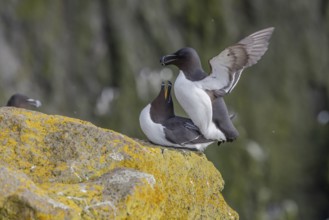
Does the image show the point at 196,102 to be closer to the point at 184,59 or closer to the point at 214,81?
the point at 214,81

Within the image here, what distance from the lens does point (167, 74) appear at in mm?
14875

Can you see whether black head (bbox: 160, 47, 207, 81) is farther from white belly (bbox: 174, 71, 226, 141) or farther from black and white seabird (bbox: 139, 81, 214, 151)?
black and white seabird (bbox: 139, 81, 214, 151)

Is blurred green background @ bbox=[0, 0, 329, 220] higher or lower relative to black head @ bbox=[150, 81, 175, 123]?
lower

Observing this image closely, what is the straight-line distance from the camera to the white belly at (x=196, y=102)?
6395mm

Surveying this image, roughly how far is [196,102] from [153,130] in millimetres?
402

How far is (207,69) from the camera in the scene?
14.6m

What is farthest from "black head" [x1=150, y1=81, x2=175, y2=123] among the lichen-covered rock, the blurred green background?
the blurred green background

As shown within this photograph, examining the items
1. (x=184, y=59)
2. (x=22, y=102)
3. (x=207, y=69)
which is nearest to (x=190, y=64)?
(x=184, y=59)

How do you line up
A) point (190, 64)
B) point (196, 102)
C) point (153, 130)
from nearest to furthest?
point (153, 130), point (196, 102), point (190, 64)

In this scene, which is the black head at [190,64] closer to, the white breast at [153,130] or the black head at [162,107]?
the black head at [162,107]

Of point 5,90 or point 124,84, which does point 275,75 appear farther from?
point 5,90

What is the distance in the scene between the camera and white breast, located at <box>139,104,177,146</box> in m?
6.17

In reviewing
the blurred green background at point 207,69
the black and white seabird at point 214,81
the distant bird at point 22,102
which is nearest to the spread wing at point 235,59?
the black and white seabird at point 214,81

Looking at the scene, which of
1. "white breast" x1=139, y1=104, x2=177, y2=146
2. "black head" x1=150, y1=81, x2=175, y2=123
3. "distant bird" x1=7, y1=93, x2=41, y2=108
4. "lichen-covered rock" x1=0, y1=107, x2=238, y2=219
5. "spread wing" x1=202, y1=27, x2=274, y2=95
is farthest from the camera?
"distant bird" x1=7, y1=93, x2=41, y2=108
